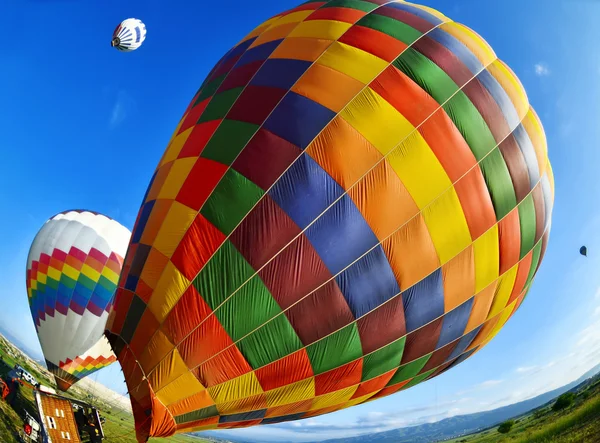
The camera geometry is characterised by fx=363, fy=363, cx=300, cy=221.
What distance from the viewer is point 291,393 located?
5.00 metres

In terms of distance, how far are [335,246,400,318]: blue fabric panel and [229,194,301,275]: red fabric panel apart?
899mm

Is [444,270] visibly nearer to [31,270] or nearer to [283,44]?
[283,44]

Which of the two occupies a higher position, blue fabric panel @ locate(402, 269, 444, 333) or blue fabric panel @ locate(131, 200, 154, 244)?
blue fabric panel @ locate(131, 200, 154, 244)

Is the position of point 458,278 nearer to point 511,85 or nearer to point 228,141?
point 511,85

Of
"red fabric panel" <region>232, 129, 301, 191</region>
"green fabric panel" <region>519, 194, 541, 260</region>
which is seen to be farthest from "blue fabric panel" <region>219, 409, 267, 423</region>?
"green fabric panel" <region>519, 194, 541, 260</region>

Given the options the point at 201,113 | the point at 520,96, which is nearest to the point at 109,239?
the point at 201,113

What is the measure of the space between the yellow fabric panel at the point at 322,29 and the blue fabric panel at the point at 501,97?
2451 mm

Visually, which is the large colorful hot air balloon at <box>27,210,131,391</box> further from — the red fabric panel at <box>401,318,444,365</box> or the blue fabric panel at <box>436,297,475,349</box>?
the blue fabric panel at <box>436,297,475,349</box>

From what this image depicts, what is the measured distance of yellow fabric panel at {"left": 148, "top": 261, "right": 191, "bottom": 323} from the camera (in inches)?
180

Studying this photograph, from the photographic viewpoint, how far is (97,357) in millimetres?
15156

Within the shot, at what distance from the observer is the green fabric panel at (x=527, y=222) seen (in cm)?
625

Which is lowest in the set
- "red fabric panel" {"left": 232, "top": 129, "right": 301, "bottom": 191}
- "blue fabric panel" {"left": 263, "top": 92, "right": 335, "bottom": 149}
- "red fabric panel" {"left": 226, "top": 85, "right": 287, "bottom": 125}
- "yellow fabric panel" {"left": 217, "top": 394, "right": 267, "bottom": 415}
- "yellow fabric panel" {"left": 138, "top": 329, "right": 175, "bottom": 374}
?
"yellow fabric panel" {"left": 217, "top": 394, "right": 267, "bottom": 415}

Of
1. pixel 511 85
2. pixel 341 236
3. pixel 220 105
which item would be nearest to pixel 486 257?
pixel 341 236

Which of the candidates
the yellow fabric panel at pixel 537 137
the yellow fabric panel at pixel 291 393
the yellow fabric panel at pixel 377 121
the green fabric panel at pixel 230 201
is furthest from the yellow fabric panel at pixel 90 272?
the yellow fabric panel at pixel 537 137
